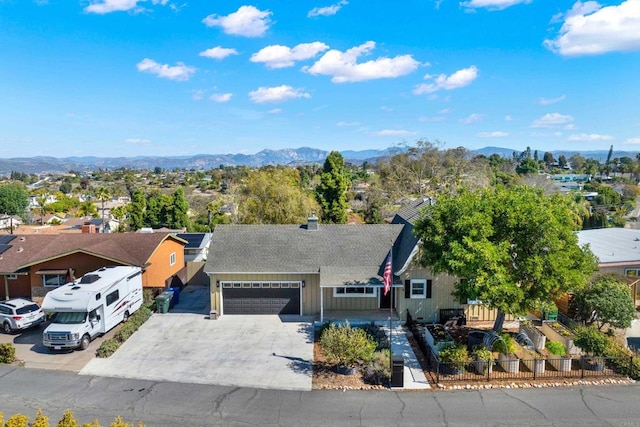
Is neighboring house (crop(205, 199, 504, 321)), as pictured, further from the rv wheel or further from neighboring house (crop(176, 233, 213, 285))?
neighboring house (crop(176, 233, 213, 285))

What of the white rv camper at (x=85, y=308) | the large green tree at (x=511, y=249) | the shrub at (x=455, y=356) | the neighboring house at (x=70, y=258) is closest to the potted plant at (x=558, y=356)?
the large green tree at (x=511, y=249)

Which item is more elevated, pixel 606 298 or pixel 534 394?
pixel 606 298

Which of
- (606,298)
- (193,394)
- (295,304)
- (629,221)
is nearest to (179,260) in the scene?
(295,304)

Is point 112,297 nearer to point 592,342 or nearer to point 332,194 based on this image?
point 592,342

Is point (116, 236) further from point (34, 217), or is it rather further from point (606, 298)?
point (34, 217)

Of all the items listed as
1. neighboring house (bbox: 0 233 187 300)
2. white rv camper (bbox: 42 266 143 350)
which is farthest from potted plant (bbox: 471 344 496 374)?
neighboring house (bbox: 0 233 187 300)

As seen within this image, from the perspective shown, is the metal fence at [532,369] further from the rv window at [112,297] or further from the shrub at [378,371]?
the rv window at [112,297]

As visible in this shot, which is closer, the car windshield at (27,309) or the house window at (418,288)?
the car windshield at (27,309)
